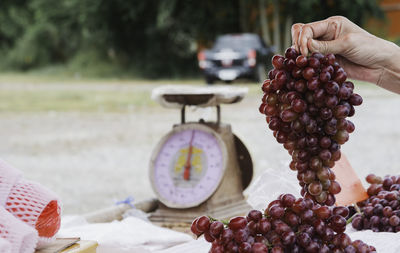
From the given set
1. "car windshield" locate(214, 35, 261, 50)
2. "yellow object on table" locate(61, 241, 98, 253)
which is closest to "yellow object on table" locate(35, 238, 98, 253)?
"yellow object on table" locate(61, 241, 98, 253)

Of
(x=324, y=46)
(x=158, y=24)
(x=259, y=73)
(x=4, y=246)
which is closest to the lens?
(x=4, y=246)

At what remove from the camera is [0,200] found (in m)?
0.92

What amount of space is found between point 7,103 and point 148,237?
8.82 meters

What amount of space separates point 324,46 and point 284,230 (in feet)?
1.29

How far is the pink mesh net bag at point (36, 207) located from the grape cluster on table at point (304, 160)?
275mm

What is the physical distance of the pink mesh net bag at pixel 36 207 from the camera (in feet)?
3.10

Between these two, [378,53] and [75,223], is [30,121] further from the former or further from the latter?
[378,53]

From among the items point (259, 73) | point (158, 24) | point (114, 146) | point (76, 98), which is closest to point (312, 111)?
point (114, 146)

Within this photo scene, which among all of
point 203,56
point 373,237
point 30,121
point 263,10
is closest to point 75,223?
point 373,237

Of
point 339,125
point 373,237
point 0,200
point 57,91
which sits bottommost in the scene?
point 57,91

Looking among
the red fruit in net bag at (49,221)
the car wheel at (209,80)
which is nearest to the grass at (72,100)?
the car wheel at (209,80)

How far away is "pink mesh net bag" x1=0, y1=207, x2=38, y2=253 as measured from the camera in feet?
2.80

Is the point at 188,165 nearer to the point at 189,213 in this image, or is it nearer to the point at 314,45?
the point at 189,213

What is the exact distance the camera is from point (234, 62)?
12883 millimetres
